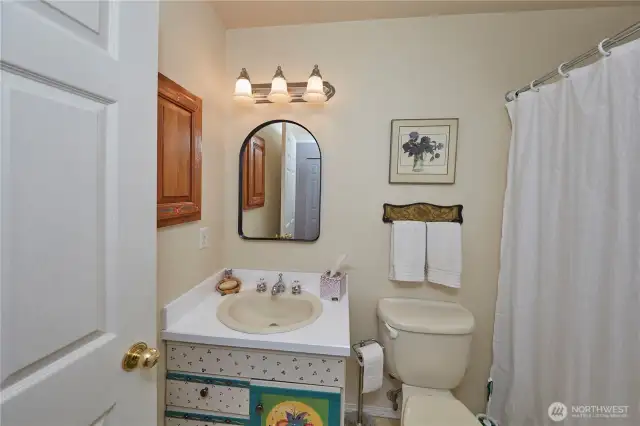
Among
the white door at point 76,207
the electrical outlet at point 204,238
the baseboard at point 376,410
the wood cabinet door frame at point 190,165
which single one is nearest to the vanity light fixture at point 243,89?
the wood cabinet door frame at point 190,165

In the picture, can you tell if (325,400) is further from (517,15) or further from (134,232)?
(517,15)

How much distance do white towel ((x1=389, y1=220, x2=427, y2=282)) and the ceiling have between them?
1113mm

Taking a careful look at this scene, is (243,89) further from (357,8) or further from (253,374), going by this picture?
(253,374)

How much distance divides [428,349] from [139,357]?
4.09ft

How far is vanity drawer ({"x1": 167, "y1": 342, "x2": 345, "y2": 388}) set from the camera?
1.15 meters

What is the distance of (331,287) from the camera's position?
155cm

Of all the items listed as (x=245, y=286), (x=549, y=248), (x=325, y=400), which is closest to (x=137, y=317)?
(x=325, y=400)

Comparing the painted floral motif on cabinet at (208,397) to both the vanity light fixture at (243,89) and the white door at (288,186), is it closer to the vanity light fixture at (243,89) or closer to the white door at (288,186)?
the white door at (288,186)

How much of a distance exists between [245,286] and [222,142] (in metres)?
0.85

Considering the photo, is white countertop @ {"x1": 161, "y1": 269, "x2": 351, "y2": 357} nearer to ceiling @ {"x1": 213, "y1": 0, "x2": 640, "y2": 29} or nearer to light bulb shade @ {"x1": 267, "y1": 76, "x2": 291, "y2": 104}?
light bulb shade @ {"x1": 267, "y1": 76, "x2": 291, "y2": 104}

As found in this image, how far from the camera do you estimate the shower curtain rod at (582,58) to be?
892 mm

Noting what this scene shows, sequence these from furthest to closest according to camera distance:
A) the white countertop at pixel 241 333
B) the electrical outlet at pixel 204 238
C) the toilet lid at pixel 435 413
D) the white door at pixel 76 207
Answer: the electrical outlet at pixel 204 238 → the toilet lid at pixel 435 413 → the white countertop at pixel 241 333 → the white door at pixel 76 207

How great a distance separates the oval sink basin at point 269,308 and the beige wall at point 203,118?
0.23 metres

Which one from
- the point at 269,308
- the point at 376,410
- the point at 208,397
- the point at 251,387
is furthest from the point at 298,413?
the point at 376,410
